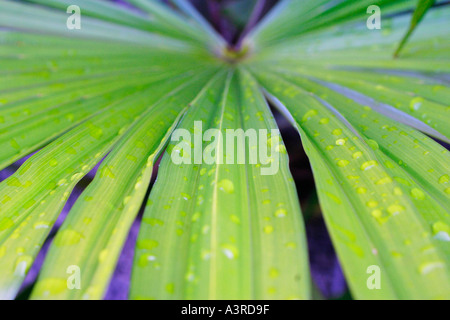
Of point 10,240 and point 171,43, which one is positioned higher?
point 171,43

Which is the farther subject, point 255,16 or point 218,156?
point 255,16

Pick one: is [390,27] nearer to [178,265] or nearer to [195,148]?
[195,148]

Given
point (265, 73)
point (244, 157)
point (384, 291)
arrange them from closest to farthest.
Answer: point (384, 291), point (244, 157), point (265, 73)

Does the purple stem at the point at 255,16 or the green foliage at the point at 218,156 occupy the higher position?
the purple stem at the point at 255,16

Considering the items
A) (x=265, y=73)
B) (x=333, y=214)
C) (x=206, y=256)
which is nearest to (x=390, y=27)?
(x=265, y=73)

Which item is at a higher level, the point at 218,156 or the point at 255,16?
the point at 255,16

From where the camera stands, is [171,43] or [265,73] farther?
[171,43]

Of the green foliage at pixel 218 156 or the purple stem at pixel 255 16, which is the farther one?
the purple stem at pixel 255 16
